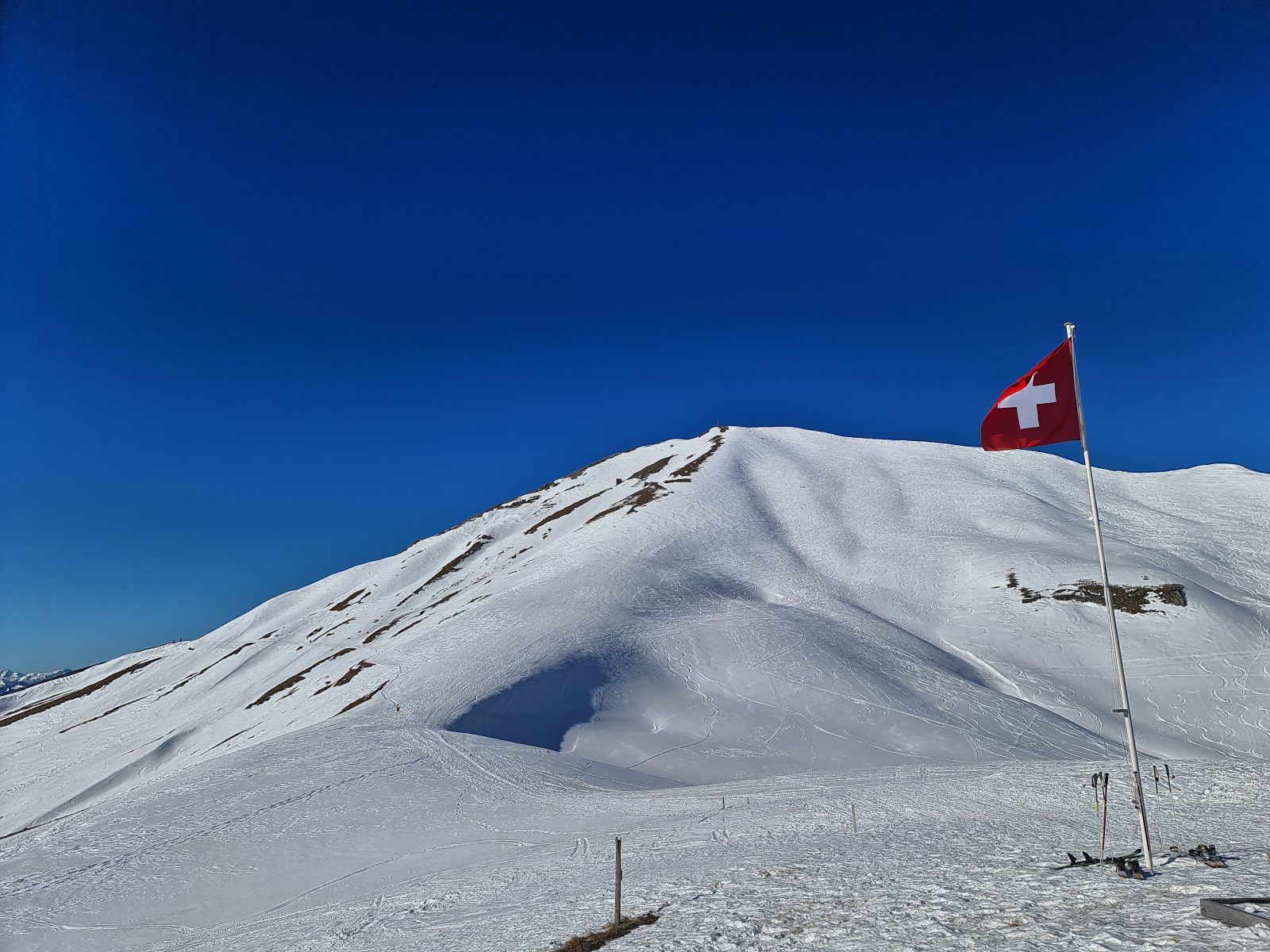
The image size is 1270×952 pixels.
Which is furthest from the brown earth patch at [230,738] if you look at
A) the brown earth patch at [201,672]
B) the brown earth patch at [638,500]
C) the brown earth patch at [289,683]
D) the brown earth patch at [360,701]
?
the brown earth patch at [638,500]

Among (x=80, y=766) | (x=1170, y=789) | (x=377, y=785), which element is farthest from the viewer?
(x=80, y=766)

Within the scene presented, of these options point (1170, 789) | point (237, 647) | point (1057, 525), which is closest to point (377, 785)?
point (1170, 789)

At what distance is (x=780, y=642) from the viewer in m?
47.5

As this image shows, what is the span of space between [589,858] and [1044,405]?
48.8ft

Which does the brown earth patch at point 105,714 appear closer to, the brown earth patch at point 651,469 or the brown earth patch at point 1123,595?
the brown earth patch at point 651,469

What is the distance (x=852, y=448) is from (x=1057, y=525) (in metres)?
42.8

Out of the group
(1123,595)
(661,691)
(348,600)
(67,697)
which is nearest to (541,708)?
(661,691)

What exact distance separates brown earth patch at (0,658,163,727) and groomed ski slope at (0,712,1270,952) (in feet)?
310

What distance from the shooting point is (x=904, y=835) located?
59.6 feet

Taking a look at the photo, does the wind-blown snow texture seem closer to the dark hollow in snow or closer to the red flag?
the dark hollow in snow

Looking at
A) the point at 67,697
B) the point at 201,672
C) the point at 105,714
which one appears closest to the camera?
the point at 105,714

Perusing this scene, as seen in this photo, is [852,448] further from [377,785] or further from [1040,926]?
[1040,926]

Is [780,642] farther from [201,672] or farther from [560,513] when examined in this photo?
[201,672]

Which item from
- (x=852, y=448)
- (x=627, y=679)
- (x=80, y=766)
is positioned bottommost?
(x=80, y=766)
